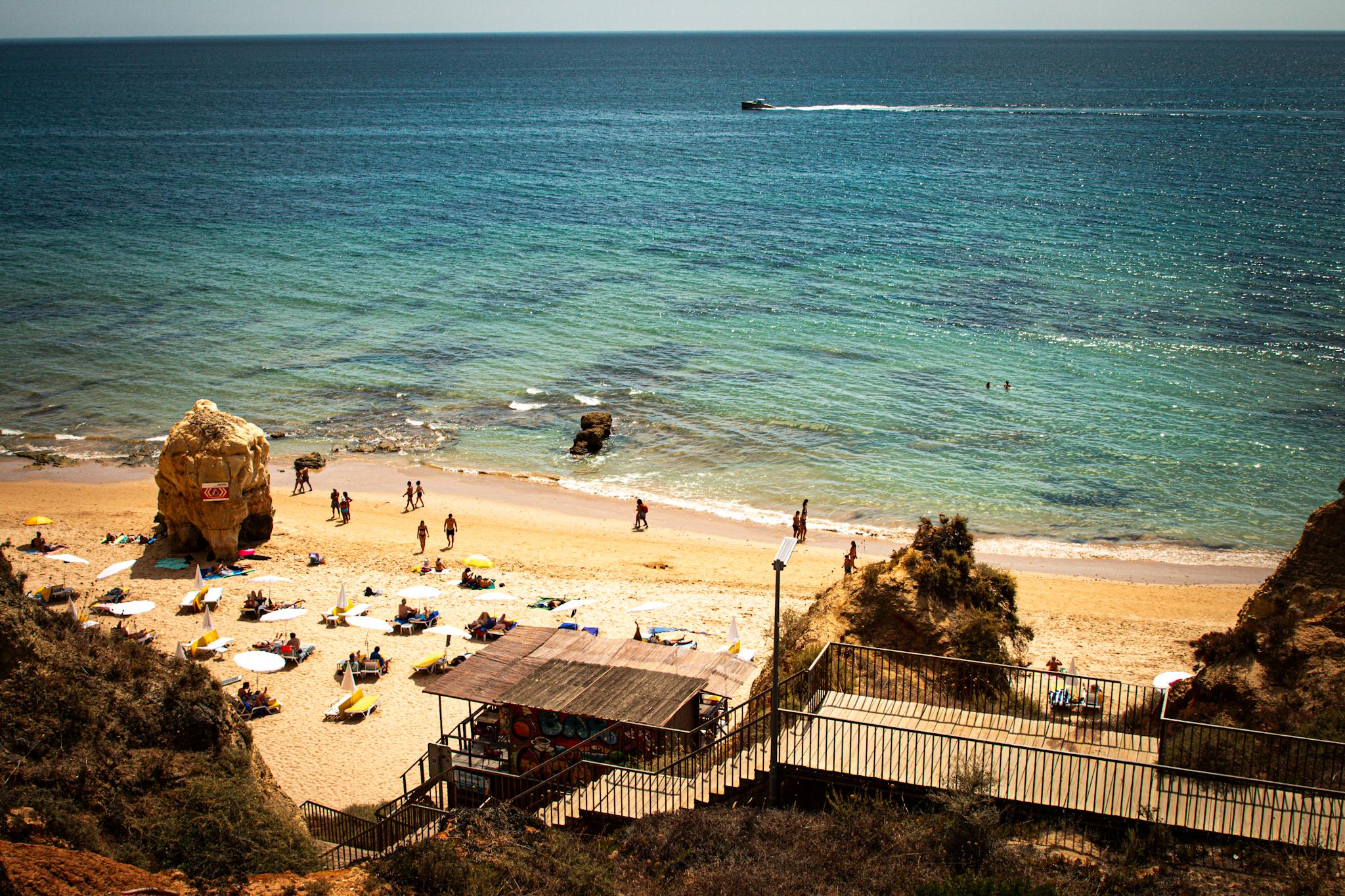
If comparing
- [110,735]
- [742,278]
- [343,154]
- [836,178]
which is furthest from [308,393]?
[343,154]

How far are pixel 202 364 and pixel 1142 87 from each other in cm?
15917

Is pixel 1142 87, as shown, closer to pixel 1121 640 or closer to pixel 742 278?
pixel 742 278

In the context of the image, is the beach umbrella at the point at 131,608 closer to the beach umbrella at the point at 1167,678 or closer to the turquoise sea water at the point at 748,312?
the turquoise sea water at the point at 748,312

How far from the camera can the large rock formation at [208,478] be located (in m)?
26.0

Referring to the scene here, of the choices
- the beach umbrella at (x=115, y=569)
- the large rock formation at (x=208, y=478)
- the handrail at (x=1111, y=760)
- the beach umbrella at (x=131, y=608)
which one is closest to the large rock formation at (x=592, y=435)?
the large rock formation at (x=208, y=478)

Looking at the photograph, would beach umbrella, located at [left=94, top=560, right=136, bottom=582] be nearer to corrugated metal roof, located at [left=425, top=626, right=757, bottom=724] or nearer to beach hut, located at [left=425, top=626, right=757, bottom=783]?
beach hut, located at [left=425, top=626, right=757, bottom=783]

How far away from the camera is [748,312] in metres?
50.2

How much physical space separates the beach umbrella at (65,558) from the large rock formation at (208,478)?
7.27ft

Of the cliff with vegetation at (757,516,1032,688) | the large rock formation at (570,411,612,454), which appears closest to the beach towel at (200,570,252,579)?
the large rock formation at (570,411,612,454)

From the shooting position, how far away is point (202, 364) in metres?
44.2

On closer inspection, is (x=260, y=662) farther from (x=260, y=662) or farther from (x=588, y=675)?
(x=588, y=675)

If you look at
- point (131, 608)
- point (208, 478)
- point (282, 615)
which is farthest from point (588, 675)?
point (208, 478)

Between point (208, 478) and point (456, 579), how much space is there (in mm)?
7188

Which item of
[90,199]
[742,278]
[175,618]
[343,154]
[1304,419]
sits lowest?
[175,618]
